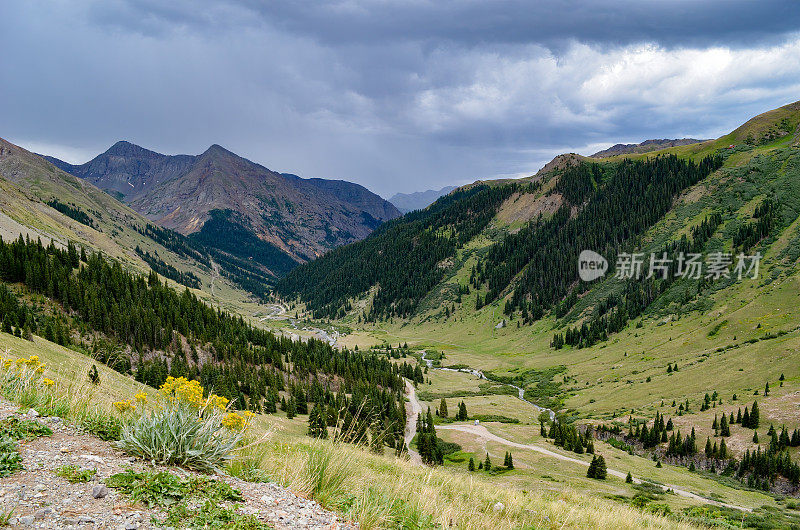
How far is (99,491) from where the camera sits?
5.21 meters

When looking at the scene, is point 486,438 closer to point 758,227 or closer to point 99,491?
point 99,491

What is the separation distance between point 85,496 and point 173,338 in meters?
74.9

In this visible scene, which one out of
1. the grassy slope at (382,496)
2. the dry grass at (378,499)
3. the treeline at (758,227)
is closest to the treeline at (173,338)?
the grassy slope at (382,496)

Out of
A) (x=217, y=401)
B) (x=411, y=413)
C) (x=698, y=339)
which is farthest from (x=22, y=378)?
(x=698, y=339)

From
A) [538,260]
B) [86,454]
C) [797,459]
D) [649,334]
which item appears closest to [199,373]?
[86,454]

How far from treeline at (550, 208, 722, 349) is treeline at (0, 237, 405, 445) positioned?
63458 millimetres

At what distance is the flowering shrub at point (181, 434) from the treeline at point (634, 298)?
123038 millimetres

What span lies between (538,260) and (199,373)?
14344 centimetres

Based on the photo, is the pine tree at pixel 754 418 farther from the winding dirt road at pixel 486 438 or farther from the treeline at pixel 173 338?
the treeline at pixel 173 338

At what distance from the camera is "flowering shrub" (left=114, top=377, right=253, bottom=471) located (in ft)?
21.7

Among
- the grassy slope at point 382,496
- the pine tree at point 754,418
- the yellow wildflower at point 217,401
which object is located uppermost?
the yellow wildflower at point 217,401

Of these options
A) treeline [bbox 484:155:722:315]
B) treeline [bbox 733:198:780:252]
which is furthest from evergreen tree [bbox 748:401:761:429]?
treeline [bbox 484:155:722:315]

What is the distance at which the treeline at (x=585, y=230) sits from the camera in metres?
153

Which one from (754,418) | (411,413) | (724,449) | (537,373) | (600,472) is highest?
(754,418)
